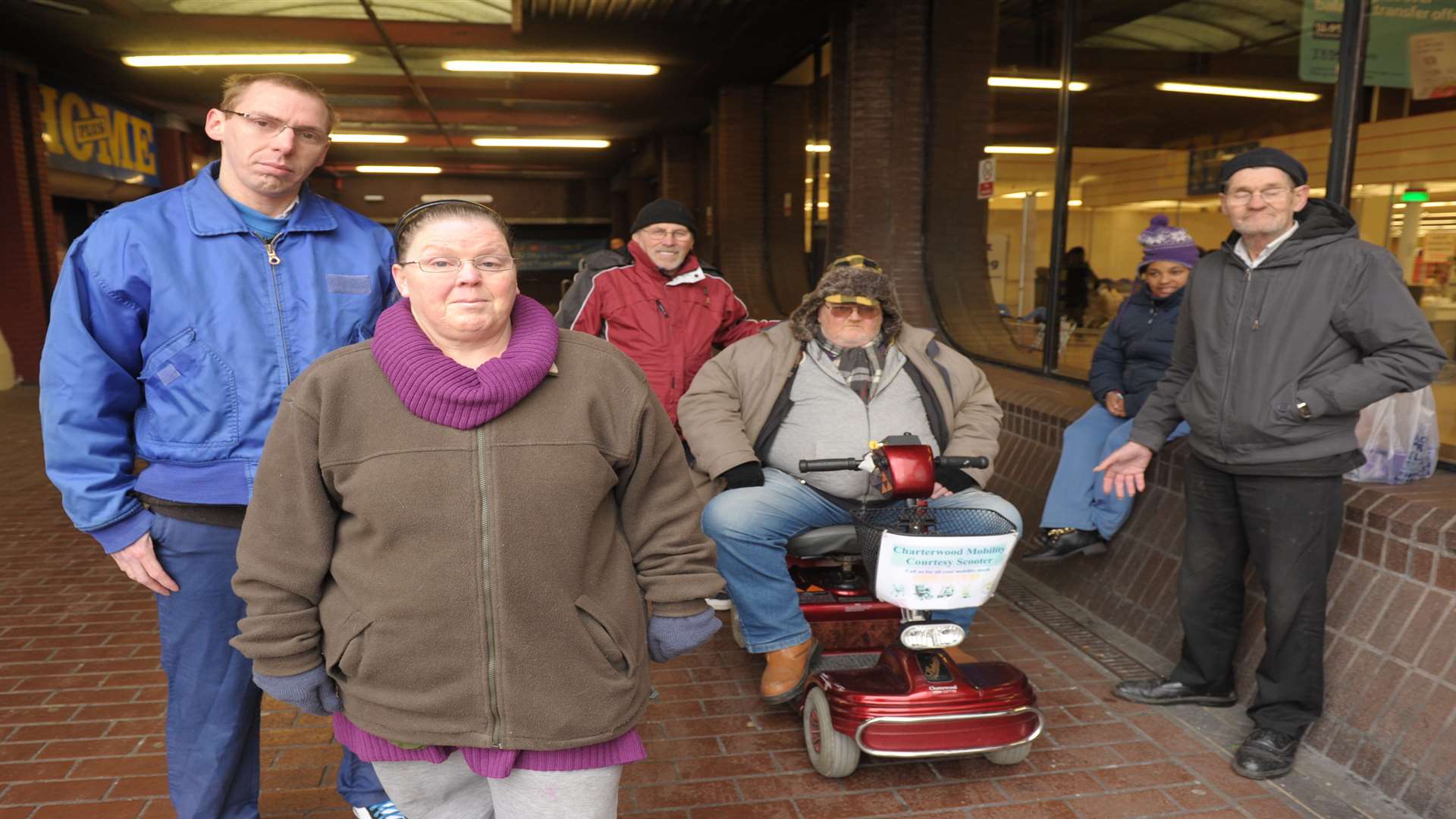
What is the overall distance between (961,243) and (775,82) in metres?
5.56

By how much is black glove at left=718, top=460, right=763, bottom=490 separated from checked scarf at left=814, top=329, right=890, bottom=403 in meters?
0.48

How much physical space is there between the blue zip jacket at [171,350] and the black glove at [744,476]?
1618mm

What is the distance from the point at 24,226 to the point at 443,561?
1175 cm

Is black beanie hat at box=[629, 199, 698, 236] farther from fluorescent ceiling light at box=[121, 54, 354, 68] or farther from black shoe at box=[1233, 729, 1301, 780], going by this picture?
fluorescent ceiling light at box=[121, 54, 354, 68]

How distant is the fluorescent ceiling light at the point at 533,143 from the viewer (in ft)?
61.2

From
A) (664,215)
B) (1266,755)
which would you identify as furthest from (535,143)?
A: (1266,755)

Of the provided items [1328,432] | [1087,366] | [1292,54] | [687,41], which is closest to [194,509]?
[1328,432]

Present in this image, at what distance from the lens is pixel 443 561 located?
5.76 feet

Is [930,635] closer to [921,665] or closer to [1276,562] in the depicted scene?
[921,665]

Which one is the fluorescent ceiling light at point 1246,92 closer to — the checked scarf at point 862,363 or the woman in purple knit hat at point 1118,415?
the woman in purple knit hat at point 1118,415

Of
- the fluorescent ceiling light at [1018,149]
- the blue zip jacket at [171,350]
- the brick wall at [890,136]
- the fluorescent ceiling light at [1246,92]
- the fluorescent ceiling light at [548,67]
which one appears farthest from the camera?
the fluorescent ceiling light at [548,67]

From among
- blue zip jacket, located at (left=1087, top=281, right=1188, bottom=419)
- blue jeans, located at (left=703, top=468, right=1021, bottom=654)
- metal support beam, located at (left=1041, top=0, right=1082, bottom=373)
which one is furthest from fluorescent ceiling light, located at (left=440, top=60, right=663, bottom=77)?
blue jeans, located at (left=703, top=468, right=1021, bottom=654)

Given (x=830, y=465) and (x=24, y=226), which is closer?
(x=830, y=465)

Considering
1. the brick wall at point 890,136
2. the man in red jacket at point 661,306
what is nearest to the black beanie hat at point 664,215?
the man in red jacket at point 661,306
